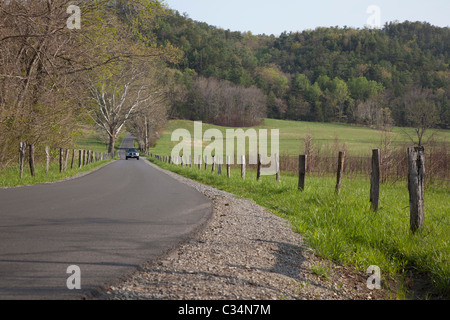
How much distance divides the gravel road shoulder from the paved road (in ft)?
1.17

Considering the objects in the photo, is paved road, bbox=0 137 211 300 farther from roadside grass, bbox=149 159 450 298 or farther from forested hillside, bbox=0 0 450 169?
forested hillside, bbox=0 0 450 169

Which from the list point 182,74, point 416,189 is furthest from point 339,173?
point 182,74

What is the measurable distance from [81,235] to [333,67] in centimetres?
16608

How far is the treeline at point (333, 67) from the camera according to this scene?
121 meters

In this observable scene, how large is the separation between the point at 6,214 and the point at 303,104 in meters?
129

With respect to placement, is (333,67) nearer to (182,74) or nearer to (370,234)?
(182,74)

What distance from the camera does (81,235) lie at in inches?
222

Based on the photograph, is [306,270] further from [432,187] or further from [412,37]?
[412,37]

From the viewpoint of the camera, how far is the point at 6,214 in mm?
7270

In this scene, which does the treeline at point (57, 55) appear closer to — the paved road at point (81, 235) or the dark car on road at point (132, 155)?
the paved road at point (81, 235)

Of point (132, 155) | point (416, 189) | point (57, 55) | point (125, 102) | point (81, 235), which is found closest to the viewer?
point (81, 235)

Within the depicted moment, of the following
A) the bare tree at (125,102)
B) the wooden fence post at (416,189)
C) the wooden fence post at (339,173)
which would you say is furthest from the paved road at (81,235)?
the bare tree at (125,102)

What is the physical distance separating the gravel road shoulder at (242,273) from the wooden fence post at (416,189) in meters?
2.25

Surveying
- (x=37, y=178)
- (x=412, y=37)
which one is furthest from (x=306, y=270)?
(x=412, y=37)
